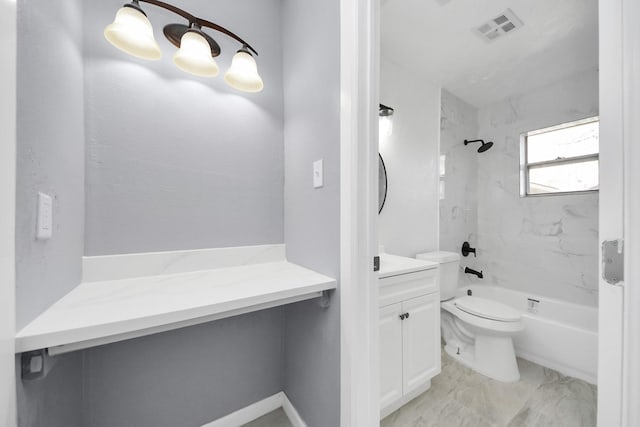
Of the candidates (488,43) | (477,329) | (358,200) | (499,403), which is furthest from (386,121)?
(499,403)

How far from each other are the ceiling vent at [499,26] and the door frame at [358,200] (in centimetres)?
124

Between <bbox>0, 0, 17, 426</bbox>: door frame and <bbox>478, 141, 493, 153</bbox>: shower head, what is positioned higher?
<bbox>478, 141, 493, 153</bbox>: shower head

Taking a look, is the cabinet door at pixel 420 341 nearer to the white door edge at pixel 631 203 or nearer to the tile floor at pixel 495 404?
the tile floor at pixel 495 404

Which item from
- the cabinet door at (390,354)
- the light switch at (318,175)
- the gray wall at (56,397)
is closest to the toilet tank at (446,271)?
the cabinet door at (390,354)

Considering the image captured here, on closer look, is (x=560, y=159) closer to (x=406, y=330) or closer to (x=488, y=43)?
(x=488, y=43)

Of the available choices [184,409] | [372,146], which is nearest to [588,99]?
[372,146]

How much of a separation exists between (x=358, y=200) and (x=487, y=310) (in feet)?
5.40

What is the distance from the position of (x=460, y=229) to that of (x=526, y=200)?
0.71 metres

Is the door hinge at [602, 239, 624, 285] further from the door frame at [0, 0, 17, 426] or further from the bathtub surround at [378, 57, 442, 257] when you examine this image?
the door frame at [0, 0, 17, 426]

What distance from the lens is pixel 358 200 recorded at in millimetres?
853

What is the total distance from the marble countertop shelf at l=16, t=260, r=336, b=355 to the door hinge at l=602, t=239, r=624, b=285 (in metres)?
0.80

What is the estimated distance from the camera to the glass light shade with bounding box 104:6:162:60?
809 millimetres

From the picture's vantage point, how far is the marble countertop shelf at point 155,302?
56cm

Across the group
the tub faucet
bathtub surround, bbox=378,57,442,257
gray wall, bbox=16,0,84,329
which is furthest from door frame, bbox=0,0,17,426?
the tub faucet
